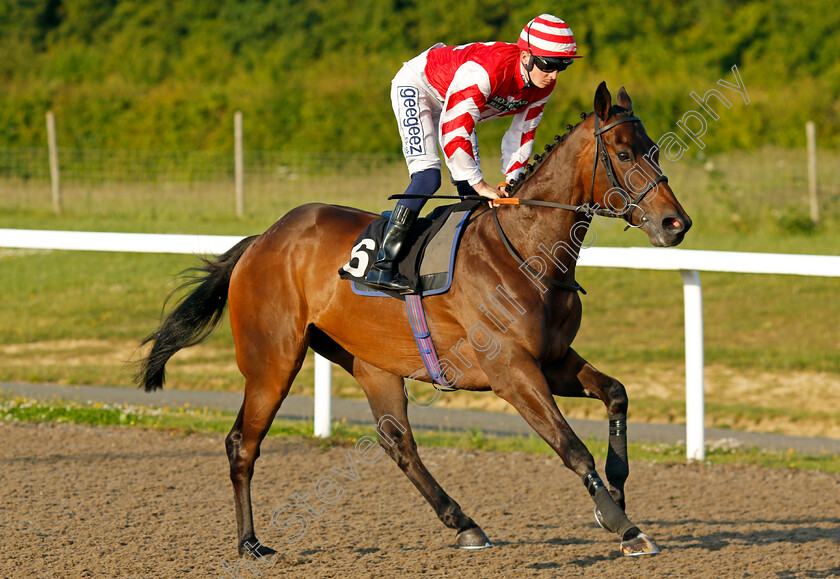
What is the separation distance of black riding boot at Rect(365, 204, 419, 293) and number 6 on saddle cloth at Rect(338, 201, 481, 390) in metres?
0.04

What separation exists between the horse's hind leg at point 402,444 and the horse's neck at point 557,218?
1.11 m

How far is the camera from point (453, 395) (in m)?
8.82

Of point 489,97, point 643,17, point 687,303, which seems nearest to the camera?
point 489,97

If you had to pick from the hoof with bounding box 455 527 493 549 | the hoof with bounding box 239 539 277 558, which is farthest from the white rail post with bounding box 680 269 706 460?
the hoof with bounding box 239 539 277 558

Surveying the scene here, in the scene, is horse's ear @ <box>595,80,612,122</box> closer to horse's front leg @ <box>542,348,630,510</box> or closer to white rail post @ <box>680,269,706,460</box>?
horse's front leg @ <box>542,348,630,510</box>

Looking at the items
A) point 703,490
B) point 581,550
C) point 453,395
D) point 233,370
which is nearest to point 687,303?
point 703,490

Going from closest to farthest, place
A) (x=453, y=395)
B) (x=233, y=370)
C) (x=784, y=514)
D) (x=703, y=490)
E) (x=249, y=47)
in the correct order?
(x=784, y=514), (x=703, y=490), (x=453, y=395), (x=233, y=370), (x=249, y=47)

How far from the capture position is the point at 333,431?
22.8 ft

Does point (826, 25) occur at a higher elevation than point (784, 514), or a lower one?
higher

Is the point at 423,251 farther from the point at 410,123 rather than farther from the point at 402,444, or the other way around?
the point at 402,444

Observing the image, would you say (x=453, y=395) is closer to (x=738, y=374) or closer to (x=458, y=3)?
(x=738, y=374)

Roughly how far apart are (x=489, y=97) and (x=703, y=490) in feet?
9.06

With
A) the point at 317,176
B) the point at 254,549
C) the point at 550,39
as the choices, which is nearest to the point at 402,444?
the point at 254,549

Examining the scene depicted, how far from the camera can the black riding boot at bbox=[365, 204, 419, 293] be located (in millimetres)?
4438
